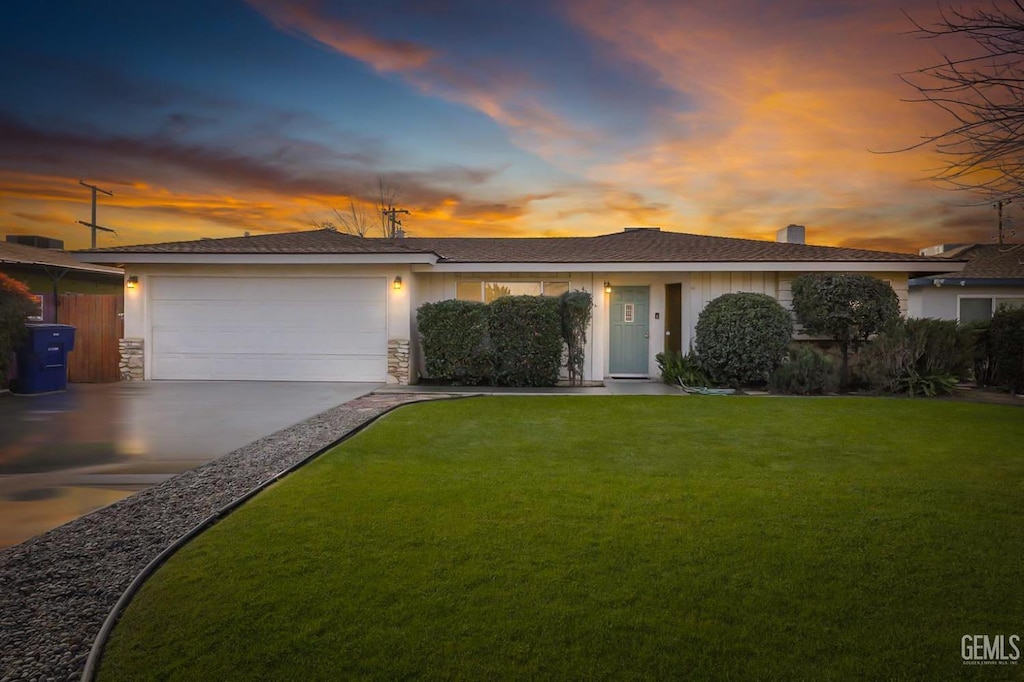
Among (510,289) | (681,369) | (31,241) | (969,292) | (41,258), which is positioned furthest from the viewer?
(31,241)

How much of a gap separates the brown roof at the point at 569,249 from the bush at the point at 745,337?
142 cm

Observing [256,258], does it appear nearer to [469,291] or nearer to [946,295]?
[469,291]

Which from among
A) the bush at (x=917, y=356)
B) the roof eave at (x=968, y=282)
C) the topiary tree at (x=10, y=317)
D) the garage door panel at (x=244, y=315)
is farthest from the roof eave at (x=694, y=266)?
the topiary tree at (x=10, y=317)

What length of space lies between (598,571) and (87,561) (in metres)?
3.03

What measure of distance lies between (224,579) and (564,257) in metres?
11.1

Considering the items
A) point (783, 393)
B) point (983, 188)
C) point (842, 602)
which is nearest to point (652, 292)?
point (783, 393)

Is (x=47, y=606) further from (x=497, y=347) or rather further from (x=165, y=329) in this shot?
(x=165, y=329)

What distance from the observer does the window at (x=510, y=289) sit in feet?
44.4

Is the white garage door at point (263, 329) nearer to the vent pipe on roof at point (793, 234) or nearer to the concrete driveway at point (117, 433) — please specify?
the concrete driveway at point (117, 433)

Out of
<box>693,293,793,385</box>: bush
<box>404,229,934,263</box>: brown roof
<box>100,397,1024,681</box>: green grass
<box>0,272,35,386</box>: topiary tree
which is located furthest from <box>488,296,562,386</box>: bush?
<box>0,272,35,386</box>: topiary tree

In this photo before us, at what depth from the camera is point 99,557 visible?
358 centimetres

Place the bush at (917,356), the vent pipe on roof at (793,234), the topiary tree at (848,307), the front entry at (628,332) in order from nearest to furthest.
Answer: the bush at (917,356) → the topiary tree at (848,307) → the front entry at (628,332) → the vent pipe on roof at (793,234)

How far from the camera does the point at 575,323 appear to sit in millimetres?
11891

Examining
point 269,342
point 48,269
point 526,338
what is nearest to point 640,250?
point 526,338
